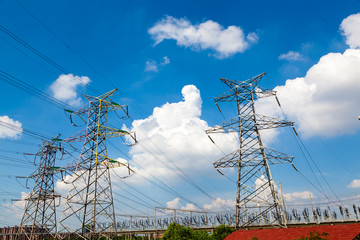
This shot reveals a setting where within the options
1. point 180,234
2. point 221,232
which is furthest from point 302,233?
point 221,232

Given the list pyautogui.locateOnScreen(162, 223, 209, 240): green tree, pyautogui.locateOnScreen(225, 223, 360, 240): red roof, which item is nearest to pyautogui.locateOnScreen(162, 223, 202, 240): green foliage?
pyautogui.locateOnScreen(162, 223, 209, 240): green tree

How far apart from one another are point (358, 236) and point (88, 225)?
28371mm

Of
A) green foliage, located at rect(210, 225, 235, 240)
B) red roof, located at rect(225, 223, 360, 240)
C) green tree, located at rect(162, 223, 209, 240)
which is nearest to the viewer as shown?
red roof, located at rect(225, 223, 360, 240)

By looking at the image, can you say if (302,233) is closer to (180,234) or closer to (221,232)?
(180,234)

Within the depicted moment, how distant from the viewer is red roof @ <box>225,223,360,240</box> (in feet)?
72.8

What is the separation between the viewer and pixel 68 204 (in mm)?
A: 30875

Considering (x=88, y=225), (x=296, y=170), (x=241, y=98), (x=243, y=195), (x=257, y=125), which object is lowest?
(x=88, y=225)

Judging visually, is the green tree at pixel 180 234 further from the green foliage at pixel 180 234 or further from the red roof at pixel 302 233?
the red roof at pixel 302 233

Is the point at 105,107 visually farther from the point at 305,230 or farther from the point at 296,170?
the point at 305,230

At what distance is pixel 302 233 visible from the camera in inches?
1003

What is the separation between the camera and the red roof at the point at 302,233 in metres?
22.2

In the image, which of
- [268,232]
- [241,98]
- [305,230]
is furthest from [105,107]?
[305,230]

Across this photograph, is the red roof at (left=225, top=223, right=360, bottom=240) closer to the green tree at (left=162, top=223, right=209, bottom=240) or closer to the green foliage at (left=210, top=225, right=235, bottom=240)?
the green tree at (left=162, top=223, right=209, bottom=240)

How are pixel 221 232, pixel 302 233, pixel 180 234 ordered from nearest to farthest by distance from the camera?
pixel 302 233 < pixel 180 234 < pixel 221 232
